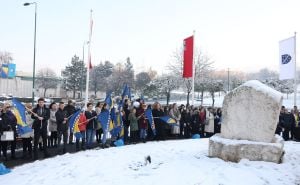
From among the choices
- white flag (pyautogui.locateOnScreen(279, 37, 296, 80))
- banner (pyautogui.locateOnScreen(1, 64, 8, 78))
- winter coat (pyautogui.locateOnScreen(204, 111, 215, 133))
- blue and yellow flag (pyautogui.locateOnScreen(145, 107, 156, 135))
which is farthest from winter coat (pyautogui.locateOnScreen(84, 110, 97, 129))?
banner (pyautogui.locateOnScreen(1, 64, 8, 78))

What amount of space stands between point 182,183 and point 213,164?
1.69 meters

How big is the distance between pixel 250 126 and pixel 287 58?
41.6 ft

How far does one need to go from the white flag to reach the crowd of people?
4526 mm

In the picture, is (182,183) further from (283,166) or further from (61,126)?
(61,126)

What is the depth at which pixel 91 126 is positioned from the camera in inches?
537

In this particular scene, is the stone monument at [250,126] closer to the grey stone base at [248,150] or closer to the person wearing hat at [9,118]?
the grey stone base at [248,150]

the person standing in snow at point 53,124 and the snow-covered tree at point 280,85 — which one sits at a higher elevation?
the snow-covered tree at point 280,85

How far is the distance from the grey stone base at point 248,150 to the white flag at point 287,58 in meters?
12.2

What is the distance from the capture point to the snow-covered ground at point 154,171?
7605 mm

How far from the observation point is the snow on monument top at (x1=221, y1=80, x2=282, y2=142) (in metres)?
9.30

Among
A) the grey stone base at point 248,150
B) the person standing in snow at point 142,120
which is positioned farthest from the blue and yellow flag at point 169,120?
the grey stone base at point 248,150

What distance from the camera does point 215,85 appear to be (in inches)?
2122

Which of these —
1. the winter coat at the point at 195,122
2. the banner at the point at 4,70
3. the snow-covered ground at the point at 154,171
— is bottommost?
the snow-covered ground at the point at 154,171

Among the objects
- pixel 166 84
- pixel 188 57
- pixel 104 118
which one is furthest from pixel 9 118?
pixel 166 84
